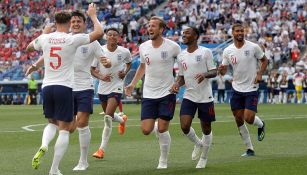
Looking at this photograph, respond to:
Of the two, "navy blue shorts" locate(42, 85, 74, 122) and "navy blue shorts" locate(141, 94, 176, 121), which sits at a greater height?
"navy blue shorts" locate(42, 85, 74, 122)

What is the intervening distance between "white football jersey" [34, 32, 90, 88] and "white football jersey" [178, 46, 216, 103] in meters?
2.86

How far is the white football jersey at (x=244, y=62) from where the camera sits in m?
17.4

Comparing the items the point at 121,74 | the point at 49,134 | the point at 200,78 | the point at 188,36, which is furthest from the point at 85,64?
the point at 49,134

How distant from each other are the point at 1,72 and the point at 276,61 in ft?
60.2

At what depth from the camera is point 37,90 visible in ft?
171

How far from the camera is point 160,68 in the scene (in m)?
14.7

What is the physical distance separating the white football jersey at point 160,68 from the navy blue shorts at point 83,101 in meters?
1.16

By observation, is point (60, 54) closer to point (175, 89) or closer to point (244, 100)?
point (175, 89)

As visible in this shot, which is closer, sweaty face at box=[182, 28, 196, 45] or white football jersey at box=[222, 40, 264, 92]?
sweaty face at box=[182, 28, 196, 45]

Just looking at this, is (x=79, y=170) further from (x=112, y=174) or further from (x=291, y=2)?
(x=291, y=2)

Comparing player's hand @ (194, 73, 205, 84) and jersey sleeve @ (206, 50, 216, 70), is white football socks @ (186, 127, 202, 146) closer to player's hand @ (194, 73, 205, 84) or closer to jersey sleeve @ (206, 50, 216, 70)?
player's hand @ (194, 73, 205, 84)

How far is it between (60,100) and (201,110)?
3429 millimetres

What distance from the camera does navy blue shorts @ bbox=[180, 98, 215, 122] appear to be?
15.1 metres

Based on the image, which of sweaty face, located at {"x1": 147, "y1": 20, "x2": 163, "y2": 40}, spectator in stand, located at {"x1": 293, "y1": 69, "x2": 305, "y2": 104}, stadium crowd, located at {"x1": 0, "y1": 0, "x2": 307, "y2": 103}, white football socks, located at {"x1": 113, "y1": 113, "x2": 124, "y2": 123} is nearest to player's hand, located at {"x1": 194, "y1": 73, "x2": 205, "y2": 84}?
sweaty face, located at {"x1": 147, "y1": 20, "x2": 163, "y2": 40}
